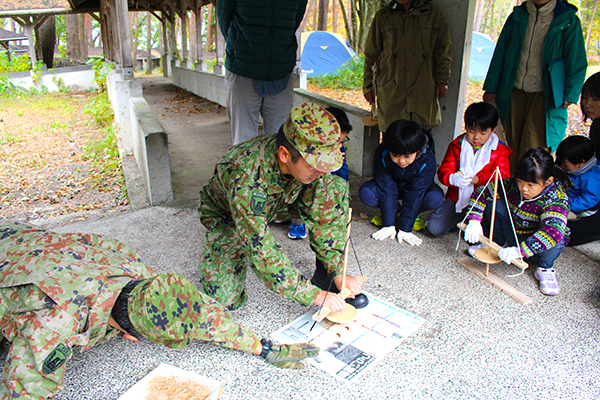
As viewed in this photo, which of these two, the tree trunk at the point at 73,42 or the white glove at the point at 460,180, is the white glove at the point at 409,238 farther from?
the tree trunk at the point at 73,42

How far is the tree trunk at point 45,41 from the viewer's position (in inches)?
593

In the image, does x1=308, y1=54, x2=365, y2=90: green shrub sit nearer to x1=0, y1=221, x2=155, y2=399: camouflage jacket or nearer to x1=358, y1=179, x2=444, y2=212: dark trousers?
x1=358, y1=179, x2=444, y2=212: dark trousers

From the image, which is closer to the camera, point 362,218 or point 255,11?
point 255,11

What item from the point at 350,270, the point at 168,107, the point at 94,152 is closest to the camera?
the point at 350,270

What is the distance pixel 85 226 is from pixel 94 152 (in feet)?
12.4

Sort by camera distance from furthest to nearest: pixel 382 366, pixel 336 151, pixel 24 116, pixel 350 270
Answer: pixel 24 116 < pixel 350 270 < pixel 382 366 < pixel 336 151

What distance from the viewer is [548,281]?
8.54 ft

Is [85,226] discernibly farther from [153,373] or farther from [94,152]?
[94,152]

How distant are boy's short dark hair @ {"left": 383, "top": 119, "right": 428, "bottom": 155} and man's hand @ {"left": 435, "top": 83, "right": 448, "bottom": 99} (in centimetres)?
95

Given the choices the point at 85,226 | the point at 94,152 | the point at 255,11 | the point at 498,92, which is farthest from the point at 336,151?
the point at 94,152

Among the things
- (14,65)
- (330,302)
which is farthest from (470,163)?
(14,65)

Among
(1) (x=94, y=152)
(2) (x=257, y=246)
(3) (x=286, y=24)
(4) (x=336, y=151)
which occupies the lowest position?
(1) (x=94, y=152)

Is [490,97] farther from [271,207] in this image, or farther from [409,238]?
[271,207]

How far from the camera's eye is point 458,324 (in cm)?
230
